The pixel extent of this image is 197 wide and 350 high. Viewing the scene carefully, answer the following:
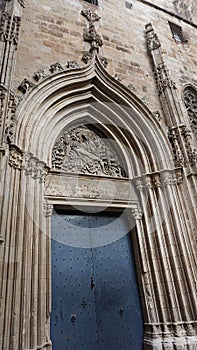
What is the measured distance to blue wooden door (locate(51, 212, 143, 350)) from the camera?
3416 mm

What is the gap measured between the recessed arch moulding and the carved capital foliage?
3.05 feet

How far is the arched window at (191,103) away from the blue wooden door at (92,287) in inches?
127

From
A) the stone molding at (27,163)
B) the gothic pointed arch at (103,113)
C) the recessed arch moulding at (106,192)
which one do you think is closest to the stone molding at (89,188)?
the recessed arch moulding at (106,192)

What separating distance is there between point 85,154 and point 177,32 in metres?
5.72

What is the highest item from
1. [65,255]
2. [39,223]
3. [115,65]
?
[115,65]

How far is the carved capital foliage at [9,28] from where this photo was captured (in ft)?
13.5

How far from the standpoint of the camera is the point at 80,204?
405 centimetres

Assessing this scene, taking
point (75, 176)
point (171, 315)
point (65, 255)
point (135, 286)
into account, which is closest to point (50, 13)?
point (75, 176)

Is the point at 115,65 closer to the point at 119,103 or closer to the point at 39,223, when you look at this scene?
the point at 119,103

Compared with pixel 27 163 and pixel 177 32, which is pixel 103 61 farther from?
pixel 177 32

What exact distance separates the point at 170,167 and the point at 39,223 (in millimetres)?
2688

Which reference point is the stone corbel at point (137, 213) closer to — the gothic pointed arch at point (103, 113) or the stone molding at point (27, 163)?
the gothic pointed arch at point (103, 113)

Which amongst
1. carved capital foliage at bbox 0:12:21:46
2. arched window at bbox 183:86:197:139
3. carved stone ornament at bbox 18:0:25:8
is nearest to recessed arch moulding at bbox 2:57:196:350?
carved capital foliage at bbox 0:12:21:46

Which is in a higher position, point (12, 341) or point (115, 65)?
point (115, 65)
